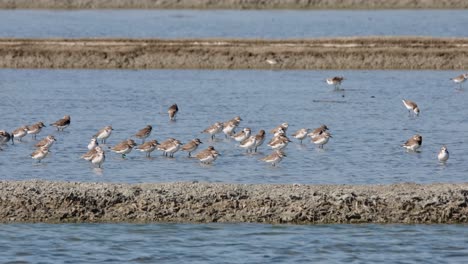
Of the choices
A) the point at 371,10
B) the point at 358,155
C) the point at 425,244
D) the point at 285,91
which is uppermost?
the point at 371,10

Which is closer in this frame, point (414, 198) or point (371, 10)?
point (414, 198)

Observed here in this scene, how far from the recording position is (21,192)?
1773cm

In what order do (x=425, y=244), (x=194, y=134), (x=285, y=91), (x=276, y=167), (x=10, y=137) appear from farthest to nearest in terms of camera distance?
(x=285, y=91) → (x=194, y=134) → (x=10, y=137) → (x=276, y=167) → (x=425, y=244)

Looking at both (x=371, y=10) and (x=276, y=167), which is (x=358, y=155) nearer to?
(x=276, y=167)

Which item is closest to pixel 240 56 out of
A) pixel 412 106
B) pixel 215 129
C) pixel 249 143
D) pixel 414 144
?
pixel 412 106

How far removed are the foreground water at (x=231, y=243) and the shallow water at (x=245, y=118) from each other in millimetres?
4772

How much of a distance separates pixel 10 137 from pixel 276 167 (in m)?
6.66

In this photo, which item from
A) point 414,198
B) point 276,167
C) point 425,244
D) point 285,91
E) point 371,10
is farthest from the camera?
point 371,10

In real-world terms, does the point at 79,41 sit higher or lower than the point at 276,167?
higher

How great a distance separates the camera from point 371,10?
99.0 m

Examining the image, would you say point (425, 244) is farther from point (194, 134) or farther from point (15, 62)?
point (15, 62)

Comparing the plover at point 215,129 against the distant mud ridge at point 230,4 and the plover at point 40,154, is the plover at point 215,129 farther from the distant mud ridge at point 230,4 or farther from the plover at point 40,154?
the distant mud ridge at point 230,4

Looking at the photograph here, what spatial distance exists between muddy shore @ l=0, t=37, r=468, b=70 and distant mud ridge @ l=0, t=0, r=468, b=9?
51.7m

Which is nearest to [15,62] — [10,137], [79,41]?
[79,41]
